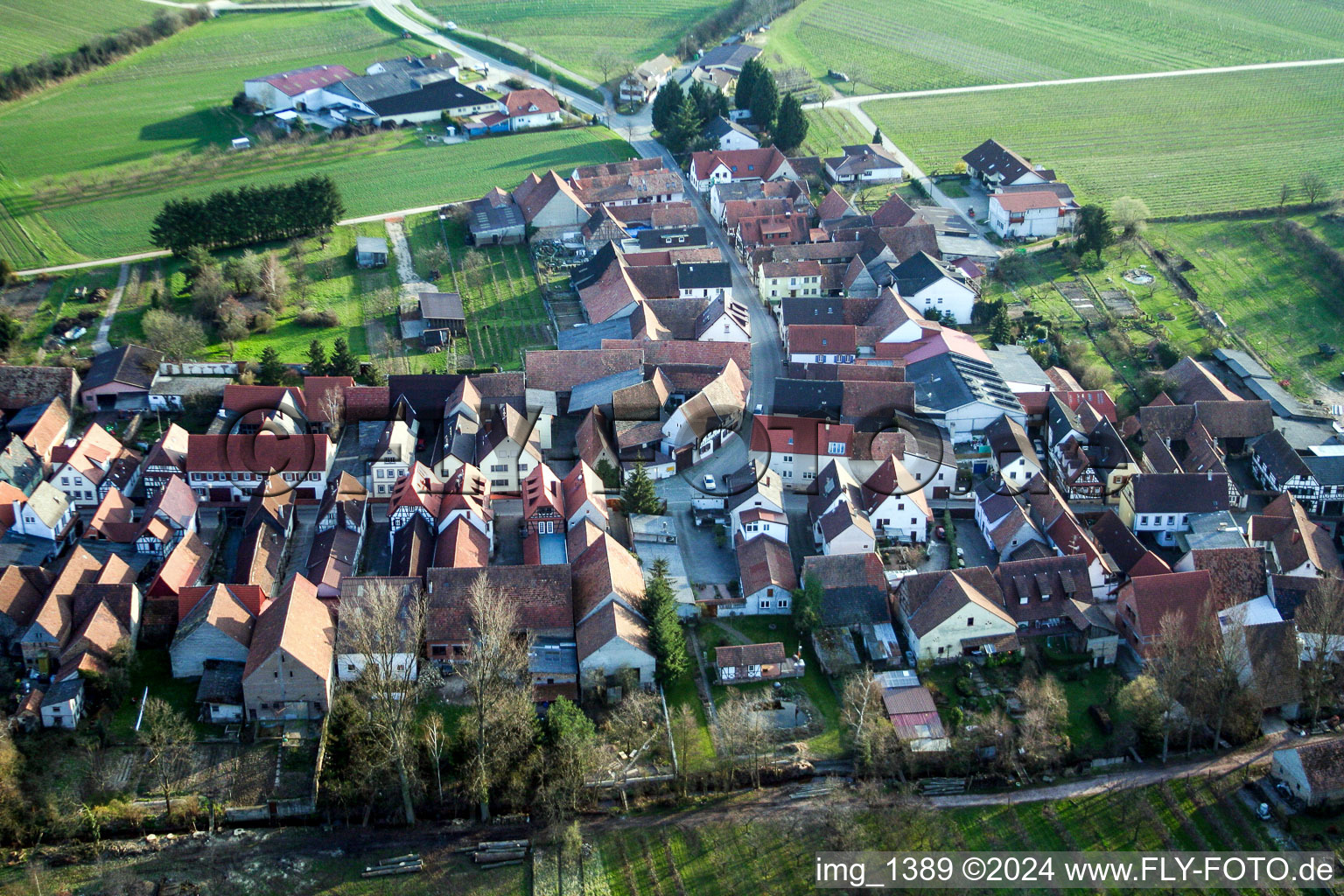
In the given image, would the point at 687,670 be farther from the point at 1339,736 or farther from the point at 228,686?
the point at 1339,736

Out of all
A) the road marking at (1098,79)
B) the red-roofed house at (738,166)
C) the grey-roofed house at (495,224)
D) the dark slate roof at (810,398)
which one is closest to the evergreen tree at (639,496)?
the dark slate roof at (810,398)

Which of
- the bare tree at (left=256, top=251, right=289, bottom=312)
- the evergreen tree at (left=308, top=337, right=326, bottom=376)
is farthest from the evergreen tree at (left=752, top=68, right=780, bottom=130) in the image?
the evergreen tree at (left=308, top=337, right=326, bottom=376)

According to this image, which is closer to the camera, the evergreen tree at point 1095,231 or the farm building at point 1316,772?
the farm building at point 1316,772

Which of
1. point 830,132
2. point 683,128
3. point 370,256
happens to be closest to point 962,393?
point 370,256

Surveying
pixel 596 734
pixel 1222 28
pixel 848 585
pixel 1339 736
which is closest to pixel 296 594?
pixel 596 734

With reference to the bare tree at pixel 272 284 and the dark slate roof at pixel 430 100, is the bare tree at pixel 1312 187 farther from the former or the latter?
the bare tree at pixel 272 284
